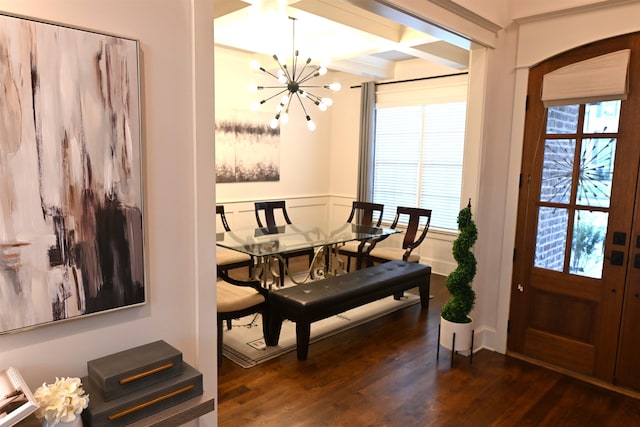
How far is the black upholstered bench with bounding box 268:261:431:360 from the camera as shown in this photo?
11.4ft

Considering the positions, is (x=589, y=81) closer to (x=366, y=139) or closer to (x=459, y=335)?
(x=459, y=335)

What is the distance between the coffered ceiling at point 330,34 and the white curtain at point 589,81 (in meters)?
0.72

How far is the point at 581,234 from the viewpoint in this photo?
10.6 ft

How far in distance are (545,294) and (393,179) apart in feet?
12.0

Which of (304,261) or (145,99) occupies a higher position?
(145,99)

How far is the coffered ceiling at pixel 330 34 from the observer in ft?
12.4

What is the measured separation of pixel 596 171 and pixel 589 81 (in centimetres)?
63

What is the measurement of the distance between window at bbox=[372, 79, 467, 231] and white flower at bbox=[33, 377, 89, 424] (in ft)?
17.6

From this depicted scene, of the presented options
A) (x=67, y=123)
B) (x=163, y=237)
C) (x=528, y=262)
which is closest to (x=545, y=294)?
(x=528, y=262)

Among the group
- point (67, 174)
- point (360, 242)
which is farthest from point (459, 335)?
point (67, 174)

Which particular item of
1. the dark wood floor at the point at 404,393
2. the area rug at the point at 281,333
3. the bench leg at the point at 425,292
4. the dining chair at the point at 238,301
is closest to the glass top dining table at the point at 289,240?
the dining chair at the point at 238,301

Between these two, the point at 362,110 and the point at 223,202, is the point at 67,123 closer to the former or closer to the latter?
the point at 223,202

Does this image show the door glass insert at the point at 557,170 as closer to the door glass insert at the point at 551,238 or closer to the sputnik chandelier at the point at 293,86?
the door glass insert at the point at 551,238

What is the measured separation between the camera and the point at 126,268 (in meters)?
1.69
